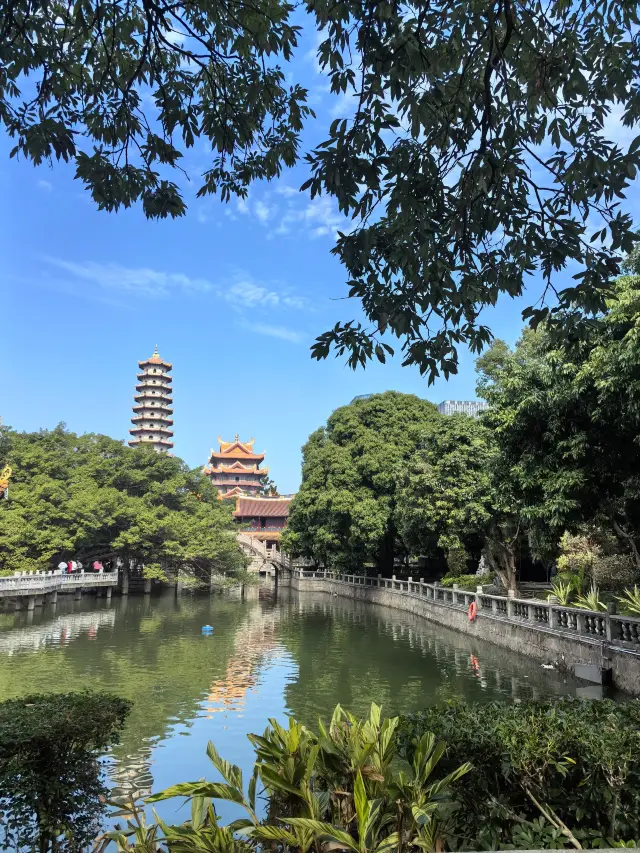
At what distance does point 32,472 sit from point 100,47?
2831cm

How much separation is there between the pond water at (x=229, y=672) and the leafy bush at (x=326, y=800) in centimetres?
410

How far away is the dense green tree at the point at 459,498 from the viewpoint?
21.9 meters

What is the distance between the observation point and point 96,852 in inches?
145

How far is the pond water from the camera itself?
362 inches

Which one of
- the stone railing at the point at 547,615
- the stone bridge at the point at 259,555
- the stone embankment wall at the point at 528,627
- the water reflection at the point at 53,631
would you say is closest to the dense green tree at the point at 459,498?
the stone railing at the point at 547,615

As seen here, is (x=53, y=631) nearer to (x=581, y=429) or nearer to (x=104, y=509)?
(x=104, y=509)

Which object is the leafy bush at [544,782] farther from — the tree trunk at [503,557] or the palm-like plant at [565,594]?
the tree trunk at [503,557]

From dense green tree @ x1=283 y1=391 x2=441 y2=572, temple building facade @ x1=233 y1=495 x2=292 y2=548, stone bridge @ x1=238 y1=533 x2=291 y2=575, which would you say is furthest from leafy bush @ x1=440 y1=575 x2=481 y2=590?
temple building facade @ x1=233 y1=495 x2=292 y2=548

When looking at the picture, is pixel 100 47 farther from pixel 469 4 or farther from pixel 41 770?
pixel 41 770

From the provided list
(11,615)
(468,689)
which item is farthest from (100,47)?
(11,615)

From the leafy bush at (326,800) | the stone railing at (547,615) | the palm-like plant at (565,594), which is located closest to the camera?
the leafy bush at (326,800)

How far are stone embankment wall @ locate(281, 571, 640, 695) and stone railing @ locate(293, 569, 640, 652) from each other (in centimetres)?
2

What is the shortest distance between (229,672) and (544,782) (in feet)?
40.8

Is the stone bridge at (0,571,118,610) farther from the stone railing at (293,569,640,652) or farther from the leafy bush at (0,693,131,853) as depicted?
the leafy bush at (0,693,131,853)
